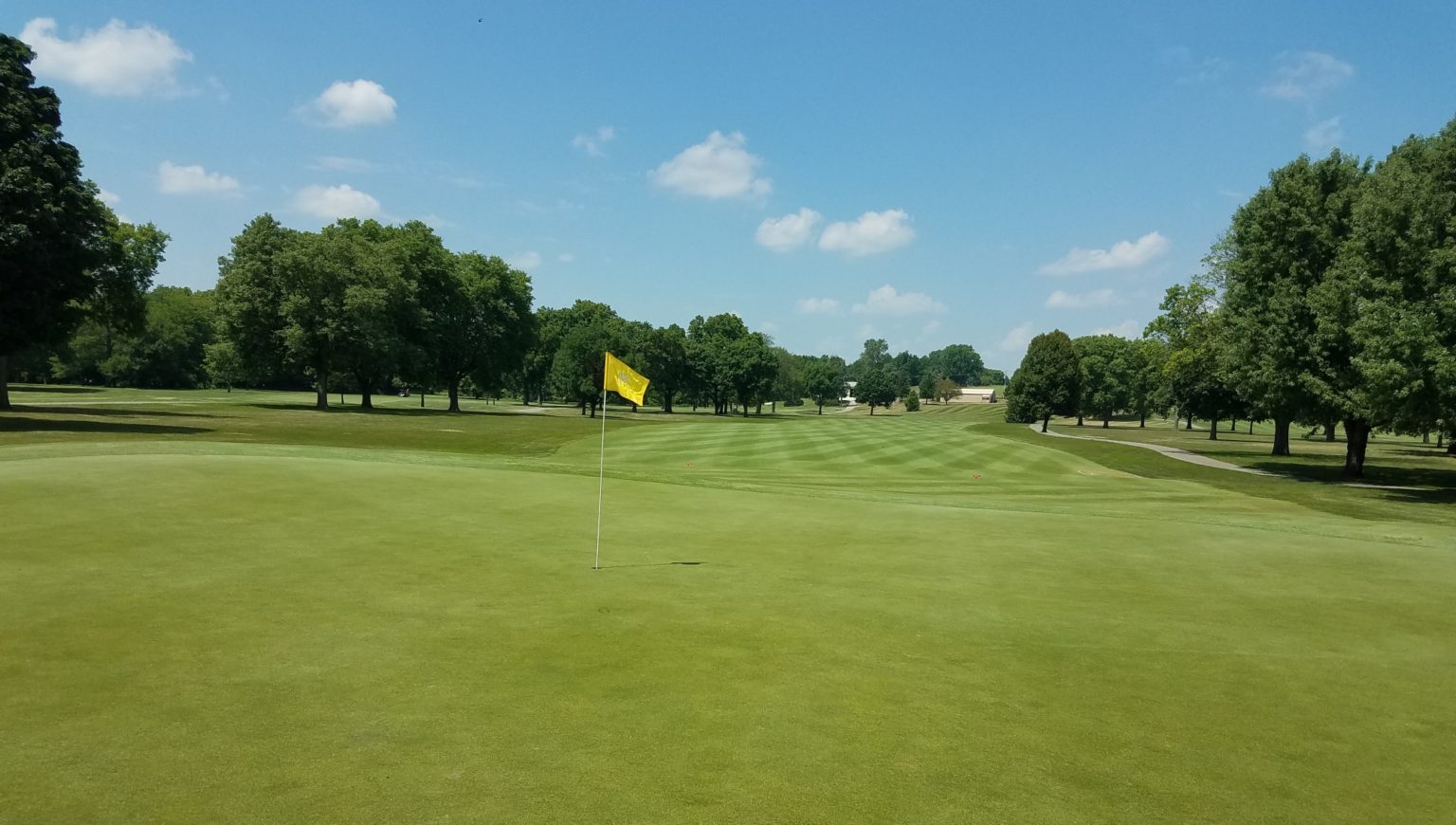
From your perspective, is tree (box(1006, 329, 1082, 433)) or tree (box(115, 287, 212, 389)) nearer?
tree (box(1006, 329, 1082, 433))

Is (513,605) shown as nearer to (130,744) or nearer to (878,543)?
(130,744)

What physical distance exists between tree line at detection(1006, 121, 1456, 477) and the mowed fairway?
15524 millimetres

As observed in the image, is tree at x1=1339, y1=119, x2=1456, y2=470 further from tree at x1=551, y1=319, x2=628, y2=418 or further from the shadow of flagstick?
tree at x1=551, y1=319, x2=628, y2=418

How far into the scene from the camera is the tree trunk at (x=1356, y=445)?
4016 cm

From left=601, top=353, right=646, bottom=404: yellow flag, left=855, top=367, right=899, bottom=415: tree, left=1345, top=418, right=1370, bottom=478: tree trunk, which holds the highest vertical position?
left=855, top=367, right=899, bottom=415: tree

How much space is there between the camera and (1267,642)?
9836mm

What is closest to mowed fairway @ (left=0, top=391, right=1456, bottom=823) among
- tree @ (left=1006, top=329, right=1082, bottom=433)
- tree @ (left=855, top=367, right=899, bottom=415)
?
tree @ (left=1006, top=329, right=1082, bottom=433)

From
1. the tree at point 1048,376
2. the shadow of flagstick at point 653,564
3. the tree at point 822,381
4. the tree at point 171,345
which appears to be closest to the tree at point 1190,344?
the tree at point 1048,376

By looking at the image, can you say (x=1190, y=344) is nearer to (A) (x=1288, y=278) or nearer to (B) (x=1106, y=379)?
(A) (x=1288, y=278)

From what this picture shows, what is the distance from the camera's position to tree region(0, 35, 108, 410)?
3541cm

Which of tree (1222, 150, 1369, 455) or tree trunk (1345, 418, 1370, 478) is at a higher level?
tree (1222, 150, 1369, 455)

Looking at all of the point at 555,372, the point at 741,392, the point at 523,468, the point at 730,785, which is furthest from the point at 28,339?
the point at 741,392

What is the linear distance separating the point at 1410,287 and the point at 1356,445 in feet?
42.5

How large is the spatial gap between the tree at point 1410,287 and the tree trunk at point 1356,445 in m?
8.05
